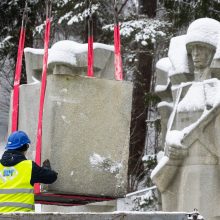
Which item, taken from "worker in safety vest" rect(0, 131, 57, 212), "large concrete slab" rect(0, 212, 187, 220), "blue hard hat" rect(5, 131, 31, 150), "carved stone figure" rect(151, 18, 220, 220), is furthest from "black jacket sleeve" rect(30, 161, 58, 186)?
"carved stone figure" rect(151, 18, 220, 220)

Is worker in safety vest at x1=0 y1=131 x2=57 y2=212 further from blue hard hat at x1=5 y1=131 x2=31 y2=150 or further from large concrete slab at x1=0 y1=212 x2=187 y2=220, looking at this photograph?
large concrete slab at x1=0 y1=212 x2=187 y2=220

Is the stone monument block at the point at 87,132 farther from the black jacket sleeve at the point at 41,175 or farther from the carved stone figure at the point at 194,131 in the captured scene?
the carved stone figure at the point at 194,131

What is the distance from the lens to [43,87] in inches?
233

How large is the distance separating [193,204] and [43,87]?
200 centimetres

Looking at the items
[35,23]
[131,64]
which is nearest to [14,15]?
[35,23]

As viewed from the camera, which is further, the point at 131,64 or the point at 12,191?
the point at 131,64

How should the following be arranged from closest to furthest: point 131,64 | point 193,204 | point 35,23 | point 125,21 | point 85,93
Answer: point 85,93 < point 193,204 < point 125,21 < point 131,64 < point 35,23

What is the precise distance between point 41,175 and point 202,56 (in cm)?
259

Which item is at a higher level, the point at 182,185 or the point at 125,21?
the point at 125,21

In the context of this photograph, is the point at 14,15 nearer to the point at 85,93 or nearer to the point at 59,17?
the point at 59,17

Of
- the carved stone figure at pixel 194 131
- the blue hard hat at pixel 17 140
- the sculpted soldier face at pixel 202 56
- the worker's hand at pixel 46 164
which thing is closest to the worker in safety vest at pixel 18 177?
the blue hard hat at pixel 17 140

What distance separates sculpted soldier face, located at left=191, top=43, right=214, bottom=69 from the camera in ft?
24.3

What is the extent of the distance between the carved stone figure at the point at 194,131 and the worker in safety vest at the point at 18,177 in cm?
201

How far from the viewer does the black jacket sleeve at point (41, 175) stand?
5.37m
